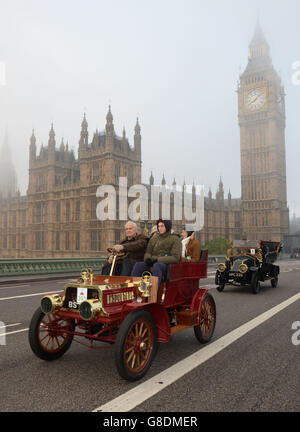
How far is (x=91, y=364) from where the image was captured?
4.56 meters

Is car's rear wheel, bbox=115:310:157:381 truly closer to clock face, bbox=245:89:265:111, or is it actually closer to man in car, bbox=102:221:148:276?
man in car, bbox=102:221:148:276

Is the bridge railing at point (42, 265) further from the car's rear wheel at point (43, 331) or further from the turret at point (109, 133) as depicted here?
the turret at point (109, 133)

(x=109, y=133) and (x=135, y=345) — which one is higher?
(x=109, y=133)

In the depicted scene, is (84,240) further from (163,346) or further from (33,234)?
(163,346)

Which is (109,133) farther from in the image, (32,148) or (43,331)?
(43,331)

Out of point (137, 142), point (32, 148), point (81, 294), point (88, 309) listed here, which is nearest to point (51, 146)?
point (32, 148)

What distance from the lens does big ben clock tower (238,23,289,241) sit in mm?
77062

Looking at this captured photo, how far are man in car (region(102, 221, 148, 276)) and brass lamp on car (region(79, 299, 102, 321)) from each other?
1191 millimetres

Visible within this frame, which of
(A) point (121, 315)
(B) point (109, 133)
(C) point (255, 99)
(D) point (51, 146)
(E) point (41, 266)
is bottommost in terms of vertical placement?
(E) point (41, 266)

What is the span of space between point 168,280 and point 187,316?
0.82 meters

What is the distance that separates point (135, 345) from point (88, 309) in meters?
0.72

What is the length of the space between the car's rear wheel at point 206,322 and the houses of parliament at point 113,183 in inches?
1522

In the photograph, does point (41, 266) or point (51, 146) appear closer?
point (41, 266)

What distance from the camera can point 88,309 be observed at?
396 cm
